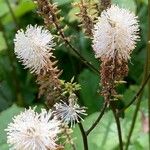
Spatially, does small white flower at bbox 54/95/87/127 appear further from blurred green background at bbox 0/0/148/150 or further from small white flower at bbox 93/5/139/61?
blurred green background at bbox 0/0/148/150

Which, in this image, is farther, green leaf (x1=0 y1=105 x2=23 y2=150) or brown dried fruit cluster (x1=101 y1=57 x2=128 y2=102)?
green leaf (x1=0 y1=105 x2=23 y2=150)

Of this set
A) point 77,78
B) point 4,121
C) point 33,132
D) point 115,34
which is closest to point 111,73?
point 115,34

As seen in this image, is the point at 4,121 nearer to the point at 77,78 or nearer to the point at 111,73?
the point at 111,73

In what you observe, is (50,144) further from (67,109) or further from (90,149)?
(90,149)

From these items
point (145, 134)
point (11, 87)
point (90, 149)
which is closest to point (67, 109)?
point (90, 149)

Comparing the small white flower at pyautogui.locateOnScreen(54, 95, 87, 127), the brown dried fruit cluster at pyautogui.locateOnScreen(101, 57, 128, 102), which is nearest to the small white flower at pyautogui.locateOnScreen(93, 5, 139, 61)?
the brown dried fruit cluster at pyautogui.locateOnScreen(101, 57, 128, 102)

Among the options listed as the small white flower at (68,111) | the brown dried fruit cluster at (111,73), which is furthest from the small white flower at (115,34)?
the small white flower at (68,111)

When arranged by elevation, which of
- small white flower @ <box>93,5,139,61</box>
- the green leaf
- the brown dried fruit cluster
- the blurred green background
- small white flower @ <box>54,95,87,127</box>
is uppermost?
small white flower @ <box>93,5,139,61</box>
